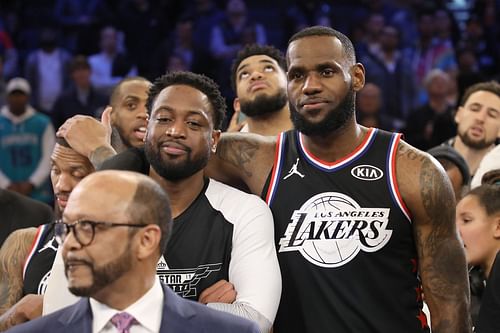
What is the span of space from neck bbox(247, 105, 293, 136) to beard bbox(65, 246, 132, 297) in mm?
2950

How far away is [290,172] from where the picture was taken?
418cm

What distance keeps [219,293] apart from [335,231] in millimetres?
577

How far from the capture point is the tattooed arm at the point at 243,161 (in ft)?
13.8

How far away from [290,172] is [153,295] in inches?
47.1

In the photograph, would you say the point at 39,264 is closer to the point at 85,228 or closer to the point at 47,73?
the point at 85,228

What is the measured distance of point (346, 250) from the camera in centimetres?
402

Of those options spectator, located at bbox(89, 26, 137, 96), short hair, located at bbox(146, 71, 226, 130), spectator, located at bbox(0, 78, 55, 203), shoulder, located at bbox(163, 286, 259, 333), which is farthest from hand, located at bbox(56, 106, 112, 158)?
spectator, located at bbox(89, 26, 137, 96)

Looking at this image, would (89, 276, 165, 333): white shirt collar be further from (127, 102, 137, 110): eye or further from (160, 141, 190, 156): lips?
(127, 102, 137, 110): eye

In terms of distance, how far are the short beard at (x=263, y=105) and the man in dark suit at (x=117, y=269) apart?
9.43 feet

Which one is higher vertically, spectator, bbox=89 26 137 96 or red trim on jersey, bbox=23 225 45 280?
spectator, bbox=89 26 137 96

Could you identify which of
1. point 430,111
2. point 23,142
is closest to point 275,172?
point 23,142

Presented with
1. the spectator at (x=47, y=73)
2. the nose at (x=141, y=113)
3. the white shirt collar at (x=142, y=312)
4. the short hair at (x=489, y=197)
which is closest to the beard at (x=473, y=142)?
the short hair at (x=489, y=197)

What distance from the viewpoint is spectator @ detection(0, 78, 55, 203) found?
941 centimetres

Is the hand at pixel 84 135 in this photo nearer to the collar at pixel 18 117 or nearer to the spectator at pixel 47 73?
the collar at pixel 18 117
